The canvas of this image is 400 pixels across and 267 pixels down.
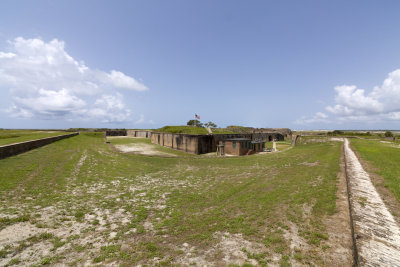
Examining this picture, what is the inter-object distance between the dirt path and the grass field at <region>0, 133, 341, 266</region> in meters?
0.71

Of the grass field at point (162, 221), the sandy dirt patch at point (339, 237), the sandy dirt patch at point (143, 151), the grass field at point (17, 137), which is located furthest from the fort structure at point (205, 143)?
the grass field at point (17, 137)

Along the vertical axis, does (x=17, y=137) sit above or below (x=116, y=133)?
below

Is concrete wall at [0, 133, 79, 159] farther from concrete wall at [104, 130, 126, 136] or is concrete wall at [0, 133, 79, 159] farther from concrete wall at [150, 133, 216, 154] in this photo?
concrete wall at [104, 130, 126, 136]

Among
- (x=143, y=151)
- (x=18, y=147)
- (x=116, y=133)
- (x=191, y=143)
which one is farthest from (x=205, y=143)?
(x=116, y=133)

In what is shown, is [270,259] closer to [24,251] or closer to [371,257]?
[371,257]

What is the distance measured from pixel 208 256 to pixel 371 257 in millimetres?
3839

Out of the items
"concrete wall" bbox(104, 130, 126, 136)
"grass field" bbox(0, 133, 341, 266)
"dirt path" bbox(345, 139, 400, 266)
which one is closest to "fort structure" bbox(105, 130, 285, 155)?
"grass field" bbox(0, 133, 341, 266)

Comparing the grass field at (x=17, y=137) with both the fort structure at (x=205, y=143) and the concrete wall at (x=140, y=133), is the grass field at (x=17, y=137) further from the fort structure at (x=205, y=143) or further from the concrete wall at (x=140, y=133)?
the concrete wall at (x=140, y=133)

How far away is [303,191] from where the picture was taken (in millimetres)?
8672

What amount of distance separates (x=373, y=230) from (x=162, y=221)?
697cm

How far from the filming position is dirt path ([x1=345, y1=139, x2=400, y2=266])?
3.77 meters

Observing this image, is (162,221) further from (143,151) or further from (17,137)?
(17,137)

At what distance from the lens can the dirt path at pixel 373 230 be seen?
3770mm

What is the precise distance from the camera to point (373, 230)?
4.77m
